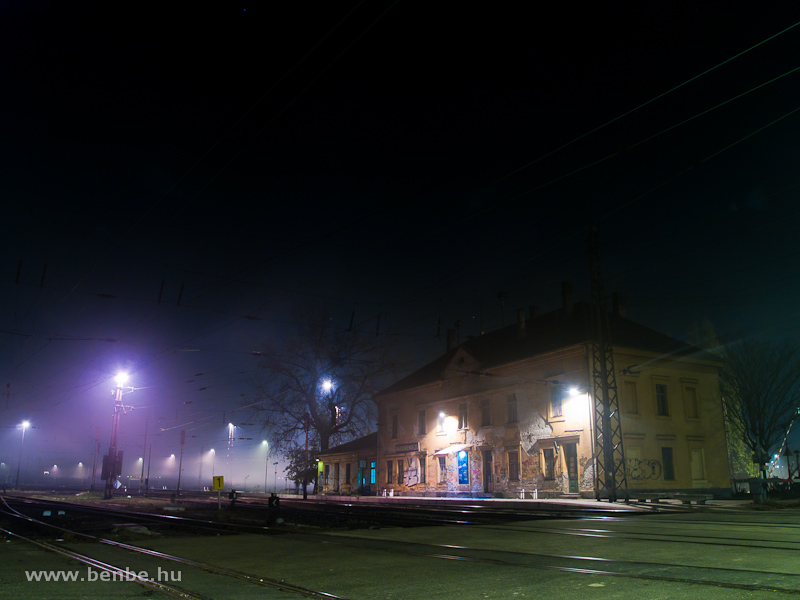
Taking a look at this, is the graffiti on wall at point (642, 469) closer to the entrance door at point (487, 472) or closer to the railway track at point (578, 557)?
the entrance door at point (487, 472)

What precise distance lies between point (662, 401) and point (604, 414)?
27.1ft

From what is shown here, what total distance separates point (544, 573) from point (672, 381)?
102 feet

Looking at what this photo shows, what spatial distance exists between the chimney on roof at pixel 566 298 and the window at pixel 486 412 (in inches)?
303

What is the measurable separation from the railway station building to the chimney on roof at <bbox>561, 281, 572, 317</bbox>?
0.25 feet

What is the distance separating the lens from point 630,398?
33.8 metres

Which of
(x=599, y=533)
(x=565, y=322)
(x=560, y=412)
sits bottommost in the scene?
(x=599, y=533)

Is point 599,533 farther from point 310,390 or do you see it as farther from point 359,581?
point 310,390

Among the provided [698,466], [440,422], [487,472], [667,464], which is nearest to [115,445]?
[440,422]

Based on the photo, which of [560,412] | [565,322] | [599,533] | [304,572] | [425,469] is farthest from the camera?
[425,469]

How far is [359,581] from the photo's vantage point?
783cm

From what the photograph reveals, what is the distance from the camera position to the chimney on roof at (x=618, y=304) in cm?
3966

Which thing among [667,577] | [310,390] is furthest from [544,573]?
[310,390]

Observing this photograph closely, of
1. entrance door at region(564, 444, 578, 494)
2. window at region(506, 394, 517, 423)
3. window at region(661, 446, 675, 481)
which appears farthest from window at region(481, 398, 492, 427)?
window at region(661, 446, 675, 481)

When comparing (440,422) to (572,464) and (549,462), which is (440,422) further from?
(572,464)
